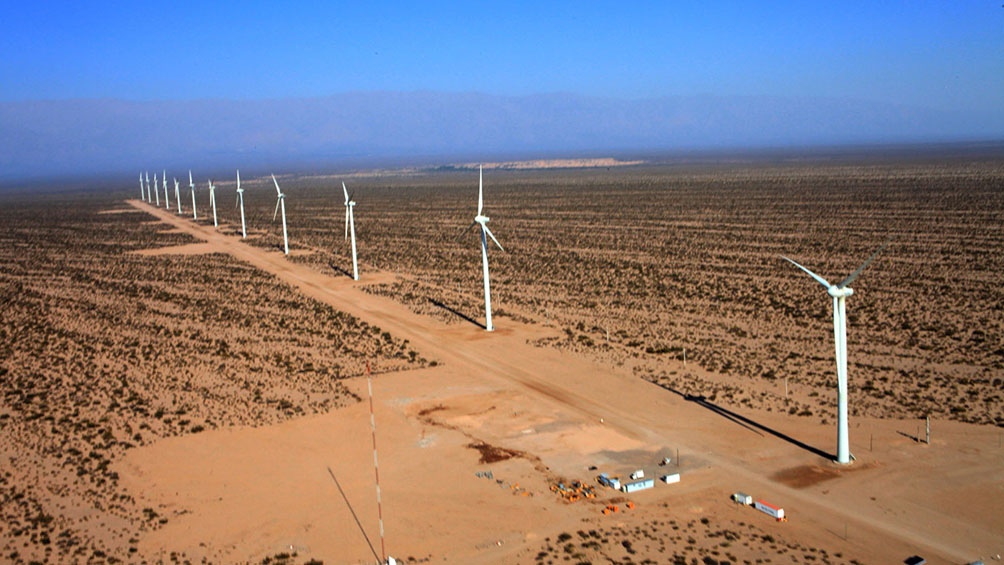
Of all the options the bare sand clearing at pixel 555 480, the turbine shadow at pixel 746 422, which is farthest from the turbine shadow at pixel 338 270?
the turbine shadow at pixel 746 422

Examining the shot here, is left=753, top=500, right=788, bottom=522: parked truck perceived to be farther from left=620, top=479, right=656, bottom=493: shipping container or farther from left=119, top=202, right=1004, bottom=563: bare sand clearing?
left=620, top=479, right=656, bottom=493: shipping container

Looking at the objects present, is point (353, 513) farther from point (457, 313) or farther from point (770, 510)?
point (457, 313)

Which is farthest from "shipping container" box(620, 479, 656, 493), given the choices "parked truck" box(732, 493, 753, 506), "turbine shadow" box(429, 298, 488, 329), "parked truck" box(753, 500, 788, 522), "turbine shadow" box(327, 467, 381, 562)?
"turbine shadow" box(429, 298, 488, 329)

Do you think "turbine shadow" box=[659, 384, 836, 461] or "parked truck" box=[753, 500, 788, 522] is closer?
"parked truck" box=[753, 500, 788, 522]

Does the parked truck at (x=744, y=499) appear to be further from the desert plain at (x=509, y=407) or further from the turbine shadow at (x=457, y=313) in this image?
the turbine shadow at (x=457, y=313)

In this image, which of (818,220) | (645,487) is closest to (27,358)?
(645,487)
